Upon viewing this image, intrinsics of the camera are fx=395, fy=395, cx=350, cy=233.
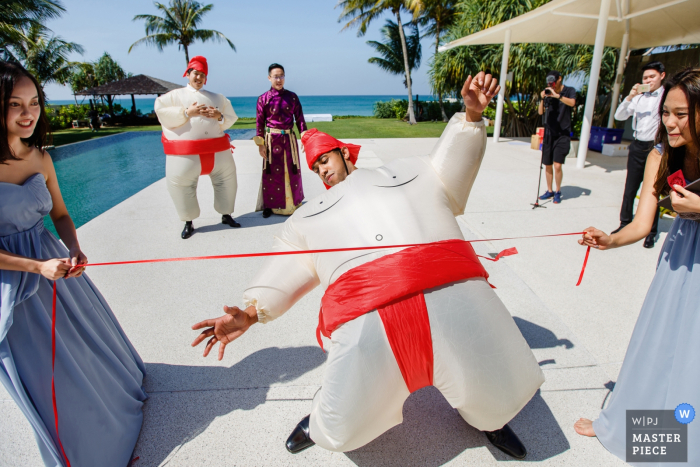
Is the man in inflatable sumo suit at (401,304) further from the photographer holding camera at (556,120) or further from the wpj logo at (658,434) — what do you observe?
the photographer holding camera at (556,120)

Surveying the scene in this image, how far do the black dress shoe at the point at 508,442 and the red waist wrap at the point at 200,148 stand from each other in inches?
144

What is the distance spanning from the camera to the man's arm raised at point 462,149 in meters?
1.53

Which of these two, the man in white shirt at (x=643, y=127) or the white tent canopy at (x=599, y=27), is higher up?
the white tent canopy at (x=599, y=27)

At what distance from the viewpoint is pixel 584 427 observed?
1803 millimetres

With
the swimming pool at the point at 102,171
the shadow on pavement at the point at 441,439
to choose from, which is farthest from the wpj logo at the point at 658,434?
the swimming pool at the point at 102,171

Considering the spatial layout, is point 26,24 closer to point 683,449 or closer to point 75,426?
point 75,426

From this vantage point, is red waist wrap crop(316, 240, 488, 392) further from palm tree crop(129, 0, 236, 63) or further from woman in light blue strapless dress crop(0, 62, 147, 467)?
palm tree crop(129, 0, 236, 63)

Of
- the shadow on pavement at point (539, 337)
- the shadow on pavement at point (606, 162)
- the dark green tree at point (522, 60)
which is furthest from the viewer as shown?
the dark green tree at point (522, 60)

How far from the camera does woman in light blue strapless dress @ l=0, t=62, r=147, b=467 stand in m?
1.45

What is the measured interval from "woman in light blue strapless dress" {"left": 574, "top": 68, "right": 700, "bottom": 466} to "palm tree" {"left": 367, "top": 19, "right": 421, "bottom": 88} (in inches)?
928

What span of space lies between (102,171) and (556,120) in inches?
383

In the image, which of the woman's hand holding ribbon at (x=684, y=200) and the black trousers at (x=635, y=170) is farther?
the black trousers at (x=635, y=170)

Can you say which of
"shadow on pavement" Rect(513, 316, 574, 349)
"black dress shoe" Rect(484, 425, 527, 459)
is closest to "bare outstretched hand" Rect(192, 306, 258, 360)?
"black dress shoe" Rect(484, 425, 527, 459)

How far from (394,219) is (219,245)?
10.1 ft
